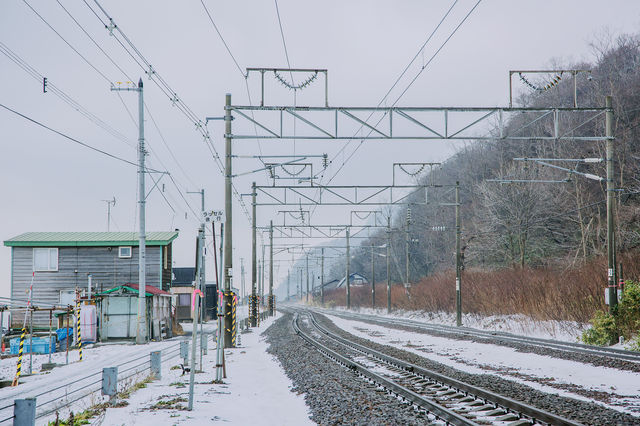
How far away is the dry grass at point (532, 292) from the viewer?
25484 mm

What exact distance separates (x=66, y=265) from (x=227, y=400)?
28.5 m

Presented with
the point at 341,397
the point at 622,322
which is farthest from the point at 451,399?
the point at 622,322

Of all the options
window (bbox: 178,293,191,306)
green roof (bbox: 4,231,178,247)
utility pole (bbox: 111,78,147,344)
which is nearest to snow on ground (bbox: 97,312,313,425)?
utility pole (bbox: 111,78,147,344)

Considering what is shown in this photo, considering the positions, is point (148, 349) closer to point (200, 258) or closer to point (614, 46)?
point (200, 258)

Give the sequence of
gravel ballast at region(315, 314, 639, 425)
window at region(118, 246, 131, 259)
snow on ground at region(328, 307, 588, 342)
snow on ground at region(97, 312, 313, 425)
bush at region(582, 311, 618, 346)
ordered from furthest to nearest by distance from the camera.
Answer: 1. window at region(118, 246, 131, 259)
2. snow on ground at region(328, 307, 588, 342)
3. bush at region(582, 311, 618, 346)
4. snow on ground at region(97, 312, 313, 425)
5. gravel ballast at region(315, 314, 639, 425)

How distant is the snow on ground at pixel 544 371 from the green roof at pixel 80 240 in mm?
19480

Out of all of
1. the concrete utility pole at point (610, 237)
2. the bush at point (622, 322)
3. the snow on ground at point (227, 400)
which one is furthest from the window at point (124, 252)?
the concrete utility pole at point (610, 237)

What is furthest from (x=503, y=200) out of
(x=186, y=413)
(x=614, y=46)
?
(x=186, y=413)

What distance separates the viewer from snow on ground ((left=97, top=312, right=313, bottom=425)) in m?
10.5

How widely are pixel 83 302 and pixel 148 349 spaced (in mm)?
6806

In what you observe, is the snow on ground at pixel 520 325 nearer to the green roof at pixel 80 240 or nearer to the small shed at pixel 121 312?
the small shed at pixel 121 312

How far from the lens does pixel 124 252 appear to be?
38344mm

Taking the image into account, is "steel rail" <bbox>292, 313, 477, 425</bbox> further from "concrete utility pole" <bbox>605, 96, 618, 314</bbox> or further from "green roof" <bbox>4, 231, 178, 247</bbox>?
"green roof" <bbox>4, 231, 178, 247</bbox>

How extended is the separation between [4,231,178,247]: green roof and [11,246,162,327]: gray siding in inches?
14.4
